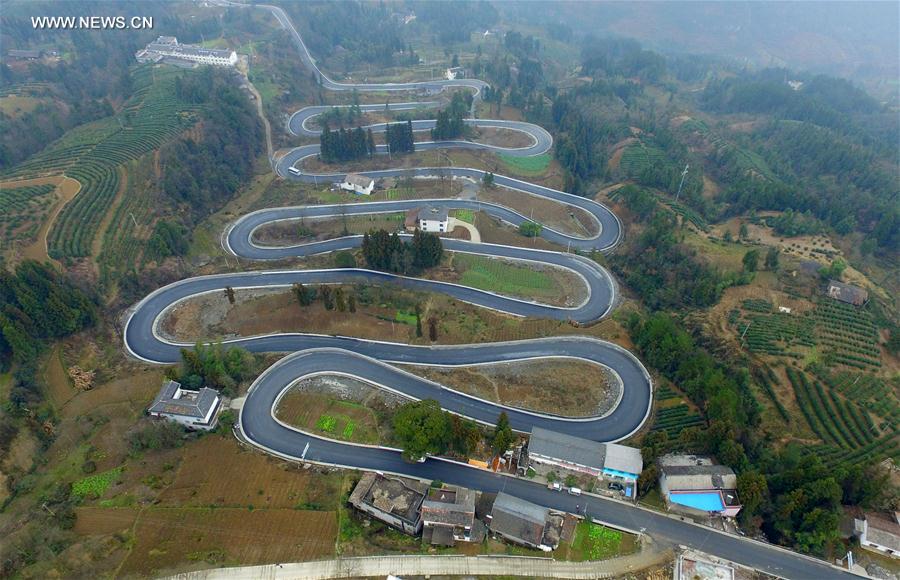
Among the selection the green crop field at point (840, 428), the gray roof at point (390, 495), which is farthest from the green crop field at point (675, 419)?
the gray roof at point (390, 495)

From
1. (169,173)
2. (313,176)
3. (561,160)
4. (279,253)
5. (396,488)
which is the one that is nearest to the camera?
(396,488)

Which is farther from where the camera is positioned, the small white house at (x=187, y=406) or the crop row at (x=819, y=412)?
the small white house at (x=187, y=406)

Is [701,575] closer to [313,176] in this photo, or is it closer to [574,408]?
[574,408]

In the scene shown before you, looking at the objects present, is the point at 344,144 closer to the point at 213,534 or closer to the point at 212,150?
the point at 212,150

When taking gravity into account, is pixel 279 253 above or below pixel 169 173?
below

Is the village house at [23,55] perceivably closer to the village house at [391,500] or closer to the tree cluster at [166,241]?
the tree cluster at [166,241]

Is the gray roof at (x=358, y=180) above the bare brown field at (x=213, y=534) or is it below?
above

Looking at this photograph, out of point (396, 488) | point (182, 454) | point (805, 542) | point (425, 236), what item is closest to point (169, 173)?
point (425, 236)

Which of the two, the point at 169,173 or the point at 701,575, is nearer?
the point at 701,575
